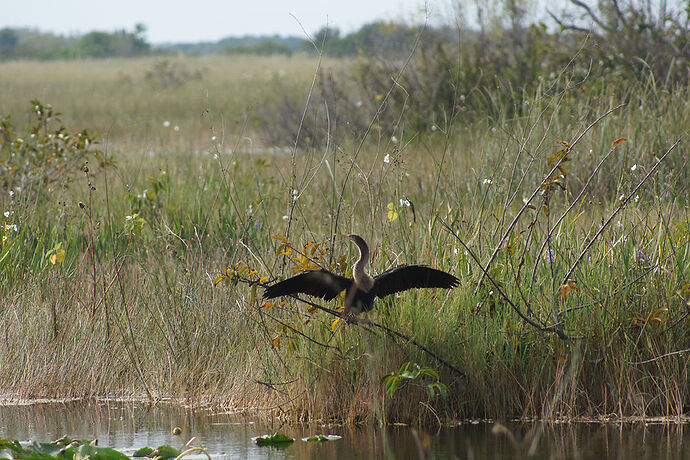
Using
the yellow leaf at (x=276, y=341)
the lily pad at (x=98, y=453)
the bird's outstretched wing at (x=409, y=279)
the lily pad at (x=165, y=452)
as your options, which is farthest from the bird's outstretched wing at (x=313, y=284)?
the lily pad at (x=98, y=453)

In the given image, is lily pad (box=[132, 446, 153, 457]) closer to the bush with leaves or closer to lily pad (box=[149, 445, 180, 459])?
lily pad (box=[149, 445, 180, 459])

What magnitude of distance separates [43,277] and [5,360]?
80 cm

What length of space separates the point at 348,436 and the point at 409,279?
30.1 inches

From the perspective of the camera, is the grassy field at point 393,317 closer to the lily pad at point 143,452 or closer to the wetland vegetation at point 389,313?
the wetland vegetation at point 389,313

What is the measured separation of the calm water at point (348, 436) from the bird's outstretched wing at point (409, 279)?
0.64m

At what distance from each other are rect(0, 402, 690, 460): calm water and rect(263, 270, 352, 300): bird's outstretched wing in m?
0.66

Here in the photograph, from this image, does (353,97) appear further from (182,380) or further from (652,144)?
(182,380)

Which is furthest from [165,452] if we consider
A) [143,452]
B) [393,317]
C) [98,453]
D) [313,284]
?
[393,317]

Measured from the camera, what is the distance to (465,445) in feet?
11.9

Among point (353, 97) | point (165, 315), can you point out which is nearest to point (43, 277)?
point (165, 315)

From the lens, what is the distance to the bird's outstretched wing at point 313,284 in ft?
11.9

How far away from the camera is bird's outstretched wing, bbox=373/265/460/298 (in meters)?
3.65

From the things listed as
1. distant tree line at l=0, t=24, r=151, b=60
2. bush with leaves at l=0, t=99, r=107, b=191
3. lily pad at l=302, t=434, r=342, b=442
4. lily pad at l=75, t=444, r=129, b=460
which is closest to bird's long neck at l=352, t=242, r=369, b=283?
lily pad at l=302, t=434, r=342, b=442

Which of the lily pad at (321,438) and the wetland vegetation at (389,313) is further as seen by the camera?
the wetland vegetation at (389,313)
